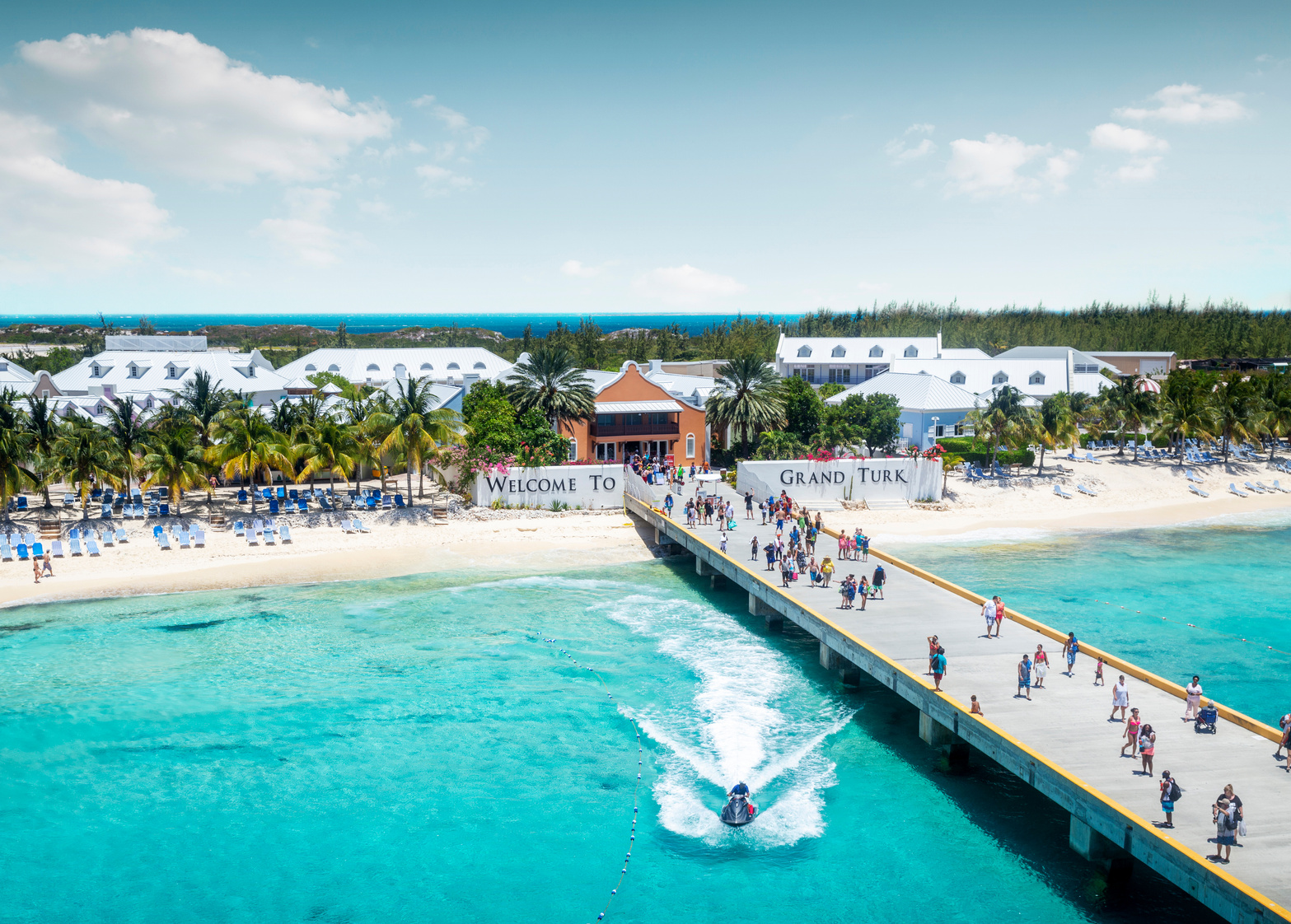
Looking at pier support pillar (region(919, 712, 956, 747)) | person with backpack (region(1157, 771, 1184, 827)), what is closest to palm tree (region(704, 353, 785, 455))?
pier support pillar (region(919, 712, 956, 747))

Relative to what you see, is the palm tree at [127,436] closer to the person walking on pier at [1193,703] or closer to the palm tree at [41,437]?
the palm tree at [41,437]

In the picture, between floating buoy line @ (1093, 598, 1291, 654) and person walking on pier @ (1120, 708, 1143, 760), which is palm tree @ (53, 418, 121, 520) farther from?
floating buoy line @ (1093, 598, 1291, 654)

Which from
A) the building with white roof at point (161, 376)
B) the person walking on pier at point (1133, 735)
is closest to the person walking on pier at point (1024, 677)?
the person walking on pier at point (1133, 735)

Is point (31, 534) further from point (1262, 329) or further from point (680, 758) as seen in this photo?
point (1262, 329)

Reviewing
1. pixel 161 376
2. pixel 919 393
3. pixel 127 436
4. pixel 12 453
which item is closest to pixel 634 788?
pixel 127 436

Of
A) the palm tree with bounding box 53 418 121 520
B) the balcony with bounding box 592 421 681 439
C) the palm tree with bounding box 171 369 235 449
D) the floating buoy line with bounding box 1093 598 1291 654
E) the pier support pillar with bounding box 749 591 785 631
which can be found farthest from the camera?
the balcony with bounding box 592 421 681 439
